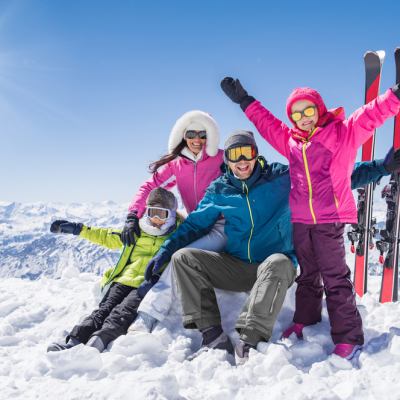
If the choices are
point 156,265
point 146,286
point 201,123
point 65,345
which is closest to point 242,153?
point 156,265

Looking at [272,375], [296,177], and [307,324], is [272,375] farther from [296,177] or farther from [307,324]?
[296,177]

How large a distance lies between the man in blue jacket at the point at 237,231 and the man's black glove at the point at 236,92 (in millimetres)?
467

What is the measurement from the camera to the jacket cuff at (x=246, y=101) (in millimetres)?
4176

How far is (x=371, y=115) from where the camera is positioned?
3277 mm

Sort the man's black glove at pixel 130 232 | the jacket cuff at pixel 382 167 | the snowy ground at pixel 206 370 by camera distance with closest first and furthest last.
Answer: the snowy ground at pixel 206 370
the jacket cuff at pixel 382 167
the man's black glove at pixel 130 232

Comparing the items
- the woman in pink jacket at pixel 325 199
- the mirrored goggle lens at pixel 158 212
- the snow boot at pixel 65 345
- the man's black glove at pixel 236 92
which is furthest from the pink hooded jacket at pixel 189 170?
the snow boot at pixel 65 345

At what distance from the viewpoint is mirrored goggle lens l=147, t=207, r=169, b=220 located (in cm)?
484

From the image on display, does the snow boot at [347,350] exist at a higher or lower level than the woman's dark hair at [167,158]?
lower

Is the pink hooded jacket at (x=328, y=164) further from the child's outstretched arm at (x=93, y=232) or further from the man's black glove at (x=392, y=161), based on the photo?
the child's outstretched arm at (x=93, y=232)

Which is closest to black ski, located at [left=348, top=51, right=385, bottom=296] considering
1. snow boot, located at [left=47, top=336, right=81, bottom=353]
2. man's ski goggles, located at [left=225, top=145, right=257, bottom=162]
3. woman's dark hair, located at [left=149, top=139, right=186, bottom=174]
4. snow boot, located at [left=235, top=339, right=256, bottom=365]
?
woman's dark hair, located at [left=149, top=139, right=186, bottom=174]

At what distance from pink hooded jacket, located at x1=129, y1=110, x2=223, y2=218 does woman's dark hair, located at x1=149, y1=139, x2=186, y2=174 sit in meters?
0.04

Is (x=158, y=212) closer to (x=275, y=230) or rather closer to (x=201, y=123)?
(x=201, y=123)

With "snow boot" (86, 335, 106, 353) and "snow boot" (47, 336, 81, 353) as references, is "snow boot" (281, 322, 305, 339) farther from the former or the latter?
"snow boot" (47, 336, 81, 353)

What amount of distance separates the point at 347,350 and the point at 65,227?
3.80 metres
